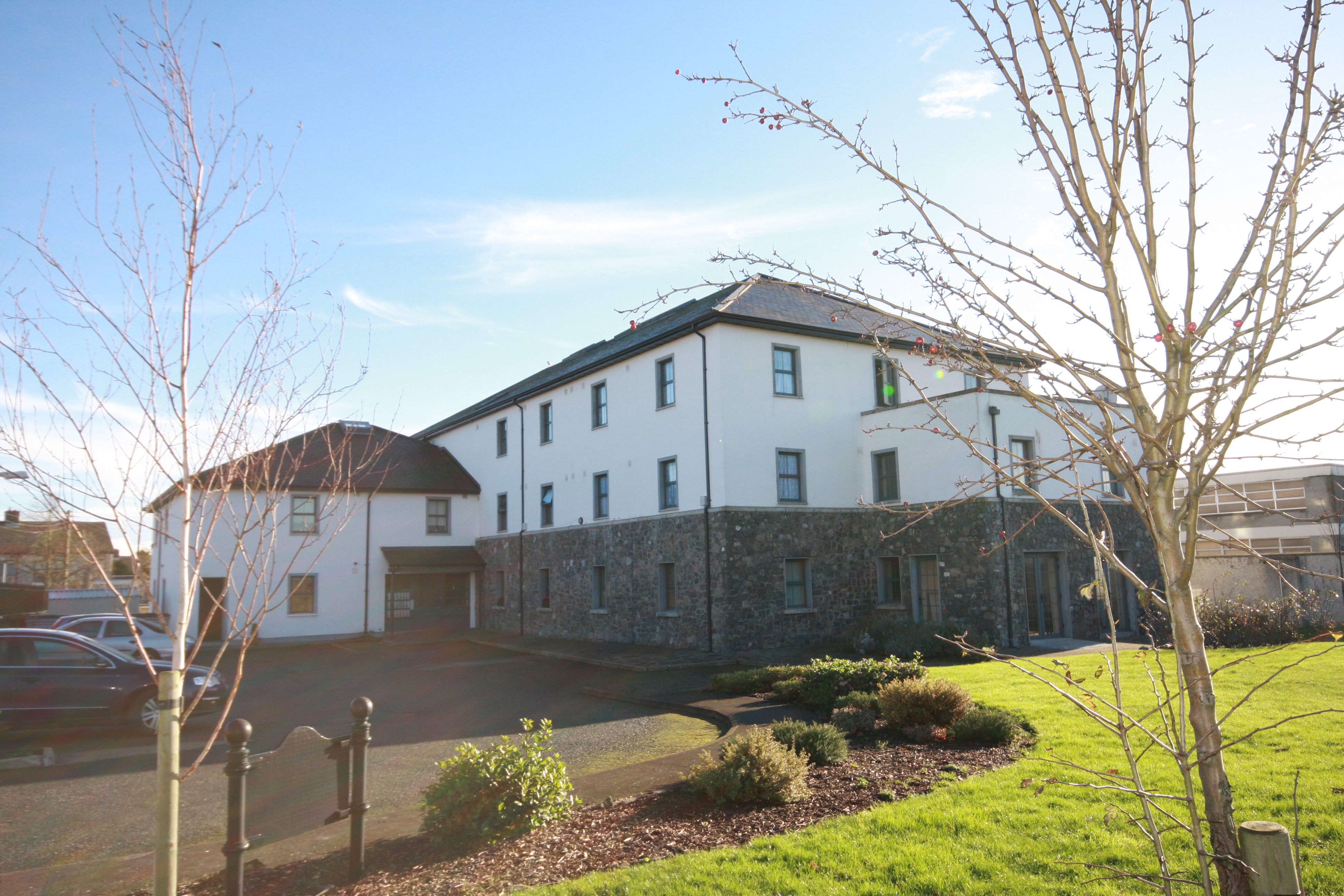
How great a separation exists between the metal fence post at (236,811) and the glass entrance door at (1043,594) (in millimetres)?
18613

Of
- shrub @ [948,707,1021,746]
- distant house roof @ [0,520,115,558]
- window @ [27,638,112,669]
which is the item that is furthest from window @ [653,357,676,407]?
shrub @ [948,707,1021,746]

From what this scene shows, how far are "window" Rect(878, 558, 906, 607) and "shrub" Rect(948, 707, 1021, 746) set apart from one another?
1304cm

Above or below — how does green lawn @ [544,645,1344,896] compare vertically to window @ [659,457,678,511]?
below

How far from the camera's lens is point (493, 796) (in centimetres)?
593

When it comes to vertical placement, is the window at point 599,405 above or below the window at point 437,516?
above

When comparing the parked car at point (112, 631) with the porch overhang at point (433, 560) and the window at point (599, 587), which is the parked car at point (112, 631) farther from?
the porch overhang at point (433, 560)

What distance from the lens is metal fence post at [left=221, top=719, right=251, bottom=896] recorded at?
4.54 meters

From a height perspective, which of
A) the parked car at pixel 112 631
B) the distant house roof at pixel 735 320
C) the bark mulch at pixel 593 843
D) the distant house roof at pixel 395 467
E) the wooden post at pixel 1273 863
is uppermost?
the distant house roof at pixel 735 320

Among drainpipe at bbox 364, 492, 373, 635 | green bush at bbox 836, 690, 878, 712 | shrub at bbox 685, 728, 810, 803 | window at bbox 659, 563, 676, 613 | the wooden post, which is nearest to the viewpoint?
the wooden post

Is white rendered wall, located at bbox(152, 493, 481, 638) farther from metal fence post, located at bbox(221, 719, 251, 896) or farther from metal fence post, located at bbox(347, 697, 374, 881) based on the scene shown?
metal fence post, located at bbox(221, 719, 251, 896)

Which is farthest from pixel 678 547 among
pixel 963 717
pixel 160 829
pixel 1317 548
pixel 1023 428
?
pixel 1317 548

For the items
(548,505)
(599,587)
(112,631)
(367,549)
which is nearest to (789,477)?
(599,587)

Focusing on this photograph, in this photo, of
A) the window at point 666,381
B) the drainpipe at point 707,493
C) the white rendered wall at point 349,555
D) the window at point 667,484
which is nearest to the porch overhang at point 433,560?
the white rendered wall at point 349,555

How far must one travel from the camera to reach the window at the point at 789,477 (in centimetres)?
2095
